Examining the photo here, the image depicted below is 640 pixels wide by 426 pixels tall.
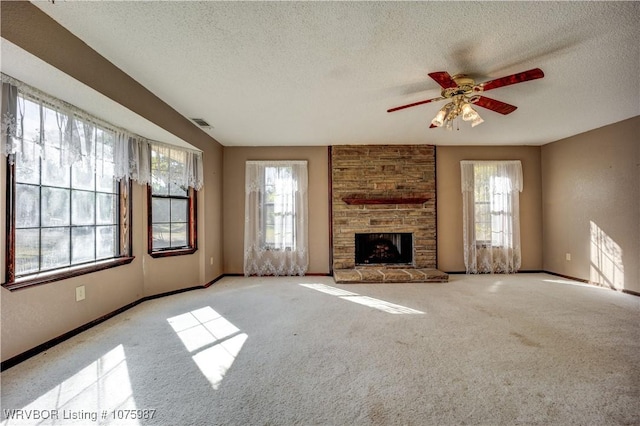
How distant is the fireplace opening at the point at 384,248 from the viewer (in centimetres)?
499

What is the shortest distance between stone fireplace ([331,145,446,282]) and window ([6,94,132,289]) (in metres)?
3.19

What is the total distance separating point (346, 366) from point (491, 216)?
14.2 ft

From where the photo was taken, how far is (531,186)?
5020 mm

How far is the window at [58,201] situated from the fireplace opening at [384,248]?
3535mm

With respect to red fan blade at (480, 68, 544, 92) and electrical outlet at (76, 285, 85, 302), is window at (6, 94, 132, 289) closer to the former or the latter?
electrical outlet at (76, 285, 85, 302)

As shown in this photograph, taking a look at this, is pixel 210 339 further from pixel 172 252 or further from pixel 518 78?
pixel 518 78

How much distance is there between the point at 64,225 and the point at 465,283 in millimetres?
5066

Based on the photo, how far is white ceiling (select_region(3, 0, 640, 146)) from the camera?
1.68m

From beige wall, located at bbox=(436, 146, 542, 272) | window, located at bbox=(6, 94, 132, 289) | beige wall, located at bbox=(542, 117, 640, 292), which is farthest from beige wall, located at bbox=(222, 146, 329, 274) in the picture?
beige wall, located at bbox=(542, 117, 640, 292)

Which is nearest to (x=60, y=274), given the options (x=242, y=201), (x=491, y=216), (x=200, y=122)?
(x=200, y=122)

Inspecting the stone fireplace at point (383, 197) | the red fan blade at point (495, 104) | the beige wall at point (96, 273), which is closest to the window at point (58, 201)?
the beige wall at point (96, 273)

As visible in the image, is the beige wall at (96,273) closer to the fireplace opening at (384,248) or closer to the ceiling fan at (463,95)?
the ceiling fan at (463,95)

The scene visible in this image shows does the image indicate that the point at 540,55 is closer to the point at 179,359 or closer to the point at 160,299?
the point at 179,359

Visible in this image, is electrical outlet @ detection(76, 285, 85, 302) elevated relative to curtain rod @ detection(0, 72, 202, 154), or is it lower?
lower
